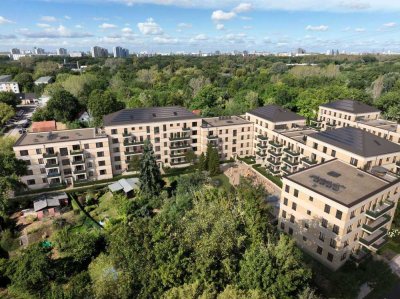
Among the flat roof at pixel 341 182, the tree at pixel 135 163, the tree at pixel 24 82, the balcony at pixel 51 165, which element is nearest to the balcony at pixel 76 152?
the balcony at pixel 51 165

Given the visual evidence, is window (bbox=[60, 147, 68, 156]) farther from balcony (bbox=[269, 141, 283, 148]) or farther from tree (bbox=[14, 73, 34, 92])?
tree (bbox=[14, 73, 34, 92])

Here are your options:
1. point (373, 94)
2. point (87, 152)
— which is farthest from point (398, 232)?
point (373, 94)

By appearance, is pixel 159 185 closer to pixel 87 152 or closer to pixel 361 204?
pixel 87 152

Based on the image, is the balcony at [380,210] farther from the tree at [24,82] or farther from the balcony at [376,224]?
the tree at [24,82]

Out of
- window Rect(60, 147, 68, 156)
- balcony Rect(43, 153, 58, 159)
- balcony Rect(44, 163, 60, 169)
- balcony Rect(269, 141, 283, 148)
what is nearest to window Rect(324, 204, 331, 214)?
balcony Rect(269, 141, 283, 148)

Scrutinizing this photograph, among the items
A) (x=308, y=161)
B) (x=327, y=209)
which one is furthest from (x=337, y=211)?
(x=308, y=161)

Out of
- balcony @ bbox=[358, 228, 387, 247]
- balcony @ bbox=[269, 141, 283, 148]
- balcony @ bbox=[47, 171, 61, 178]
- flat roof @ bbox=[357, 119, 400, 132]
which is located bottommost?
balcony @ bbox=[358, 228, 387, 247]
